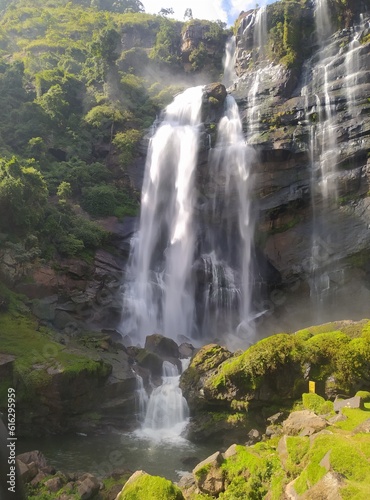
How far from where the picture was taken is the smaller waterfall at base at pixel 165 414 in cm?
1380

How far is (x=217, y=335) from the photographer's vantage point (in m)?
22.7

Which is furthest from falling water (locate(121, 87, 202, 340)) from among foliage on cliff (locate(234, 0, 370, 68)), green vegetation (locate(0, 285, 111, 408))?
foliage on cliff (locate(234, 0, 370, 68))

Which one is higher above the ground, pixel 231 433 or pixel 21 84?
pixel 21 84

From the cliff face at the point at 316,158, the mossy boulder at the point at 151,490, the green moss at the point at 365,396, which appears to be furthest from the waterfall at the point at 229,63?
the mossy boulder at the point at 151,490

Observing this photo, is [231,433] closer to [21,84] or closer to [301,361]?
[301,361]

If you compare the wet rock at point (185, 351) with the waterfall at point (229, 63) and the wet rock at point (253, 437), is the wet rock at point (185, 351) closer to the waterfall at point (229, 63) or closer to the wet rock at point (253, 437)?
the wet rock at point (253, 437)

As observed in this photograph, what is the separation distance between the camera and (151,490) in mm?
6062

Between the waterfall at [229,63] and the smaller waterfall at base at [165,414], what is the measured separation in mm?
33310

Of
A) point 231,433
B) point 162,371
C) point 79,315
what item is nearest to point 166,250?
point 79,315

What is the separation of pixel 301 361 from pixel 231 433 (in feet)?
10.8

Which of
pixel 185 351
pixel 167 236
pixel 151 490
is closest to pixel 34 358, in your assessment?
pixel 185 351

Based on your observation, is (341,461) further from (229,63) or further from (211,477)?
(229,63)

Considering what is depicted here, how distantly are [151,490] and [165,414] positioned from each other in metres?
8.77

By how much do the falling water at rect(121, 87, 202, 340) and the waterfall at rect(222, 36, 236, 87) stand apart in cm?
868
